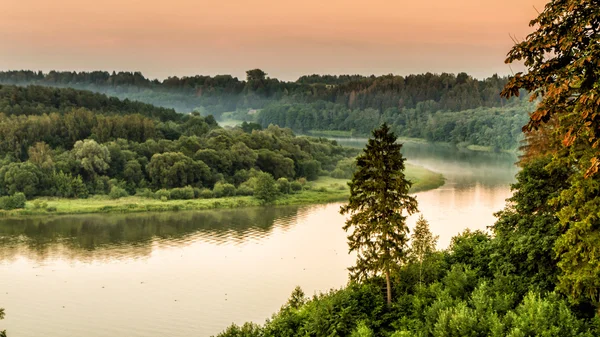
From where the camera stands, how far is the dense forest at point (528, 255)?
1223cm

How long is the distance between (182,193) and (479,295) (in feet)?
211

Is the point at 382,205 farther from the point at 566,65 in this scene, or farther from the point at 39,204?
the point at 39,204

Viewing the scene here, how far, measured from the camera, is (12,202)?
74500mm

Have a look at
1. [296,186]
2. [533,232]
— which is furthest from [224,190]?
[533,232]

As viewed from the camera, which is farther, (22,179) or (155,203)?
(22,179)

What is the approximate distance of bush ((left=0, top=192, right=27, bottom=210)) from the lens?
73713 millimetres

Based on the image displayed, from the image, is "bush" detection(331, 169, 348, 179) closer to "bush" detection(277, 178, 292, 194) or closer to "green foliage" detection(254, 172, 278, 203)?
"bush" detection(277, 178, 292, 194)

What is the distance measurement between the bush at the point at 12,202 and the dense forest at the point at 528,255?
53.1m

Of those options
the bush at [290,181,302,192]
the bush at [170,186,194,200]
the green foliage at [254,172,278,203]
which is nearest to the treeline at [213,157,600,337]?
the green foliage at [254,172,278,203]

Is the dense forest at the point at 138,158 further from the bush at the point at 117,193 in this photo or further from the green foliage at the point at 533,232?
the green foliage at the point at 533,232

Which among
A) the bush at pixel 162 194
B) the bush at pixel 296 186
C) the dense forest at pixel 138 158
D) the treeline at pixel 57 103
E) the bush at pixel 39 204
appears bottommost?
the bush at pixel 39 204

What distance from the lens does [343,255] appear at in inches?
1975

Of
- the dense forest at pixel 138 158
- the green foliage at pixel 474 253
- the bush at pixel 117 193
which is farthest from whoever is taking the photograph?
the dense forest at pixel 138 158

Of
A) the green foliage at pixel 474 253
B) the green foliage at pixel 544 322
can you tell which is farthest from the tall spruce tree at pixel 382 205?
the green foliage at pixel 544 322
